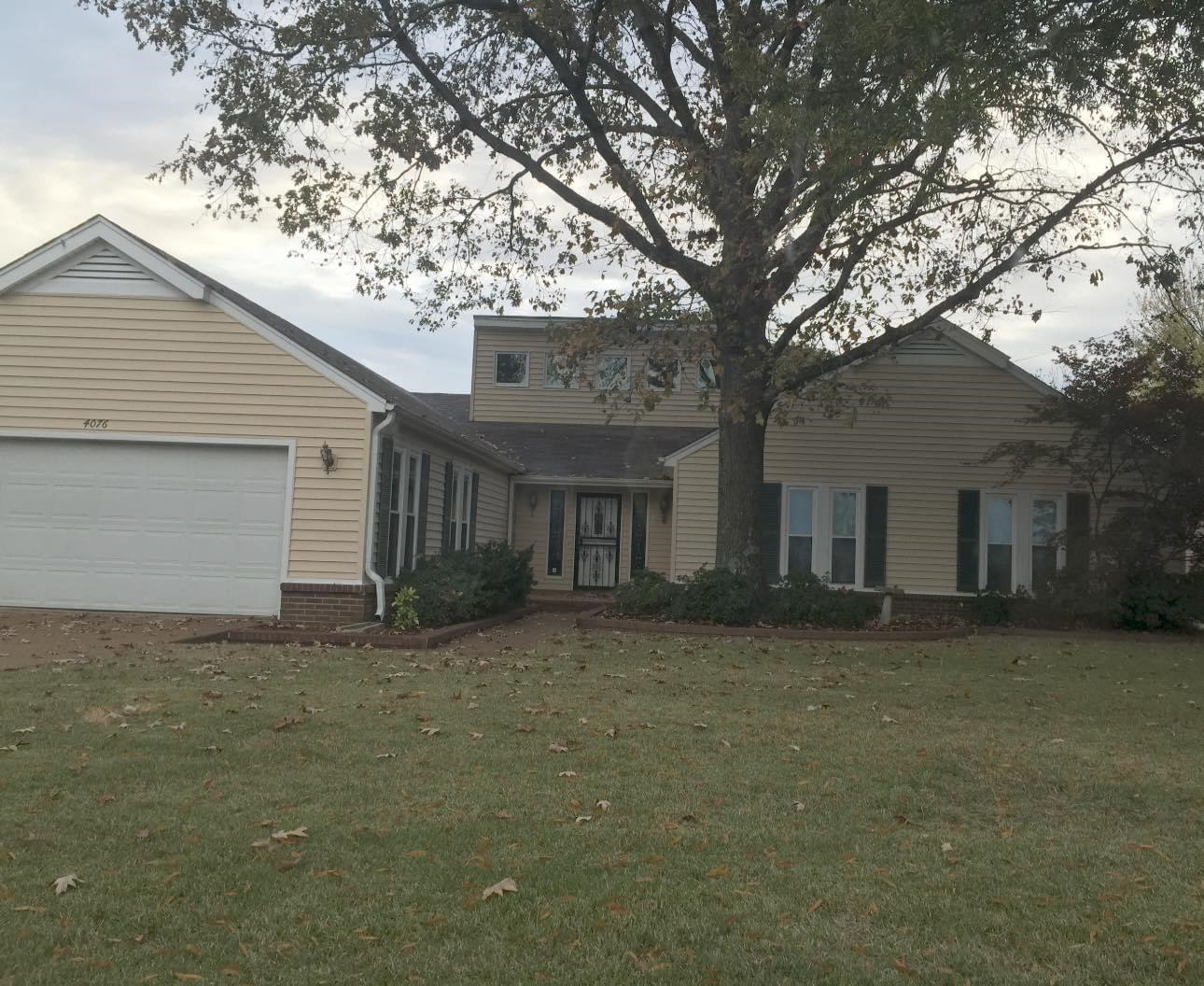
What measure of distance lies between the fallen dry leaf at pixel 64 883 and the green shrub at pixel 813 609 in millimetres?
12781

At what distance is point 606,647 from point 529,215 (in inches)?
305

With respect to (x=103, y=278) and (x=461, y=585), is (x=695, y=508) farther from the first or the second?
(x=103, y=278)

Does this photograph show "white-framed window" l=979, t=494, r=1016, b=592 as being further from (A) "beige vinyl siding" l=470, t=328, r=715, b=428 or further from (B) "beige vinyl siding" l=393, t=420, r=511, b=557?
(B) "beige vinyl siding" l=393, t=420, r=511, b=557

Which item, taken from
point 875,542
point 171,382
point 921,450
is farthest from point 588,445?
point 171,382

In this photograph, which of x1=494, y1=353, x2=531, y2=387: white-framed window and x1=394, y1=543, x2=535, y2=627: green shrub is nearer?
x1=394, y1=543, x2=535, y2=627: green shrub

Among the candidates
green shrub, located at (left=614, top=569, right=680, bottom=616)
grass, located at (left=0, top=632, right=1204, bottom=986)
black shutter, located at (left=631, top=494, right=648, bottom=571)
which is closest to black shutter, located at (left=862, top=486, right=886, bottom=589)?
green shrub, located at (left=614, top=569, right=680, bottom=616)

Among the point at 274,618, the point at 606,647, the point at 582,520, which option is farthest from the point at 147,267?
the point at 582,520

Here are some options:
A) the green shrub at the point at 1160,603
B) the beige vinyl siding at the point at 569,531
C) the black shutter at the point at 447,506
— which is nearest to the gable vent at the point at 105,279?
the black shutter at the point at 447,506

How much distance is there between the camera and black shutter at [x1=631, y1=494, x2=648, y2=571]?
24.0 metres

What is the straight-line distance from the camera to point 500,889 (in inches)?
178

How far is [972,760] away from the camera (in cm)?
711

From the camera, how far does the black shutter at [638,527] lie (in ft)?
78.8

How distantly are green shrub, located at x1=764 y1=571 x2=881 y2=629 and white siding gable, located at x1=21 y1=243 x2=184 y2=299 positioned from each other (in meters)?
9.39

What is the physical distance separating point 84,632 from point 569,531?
40.2 feet
